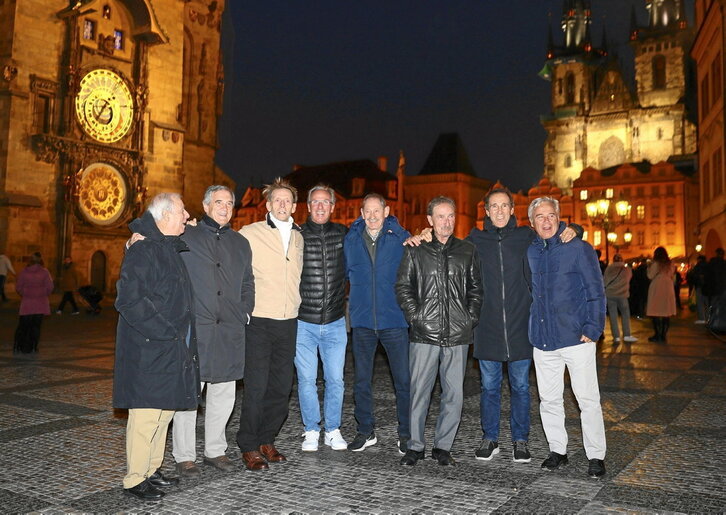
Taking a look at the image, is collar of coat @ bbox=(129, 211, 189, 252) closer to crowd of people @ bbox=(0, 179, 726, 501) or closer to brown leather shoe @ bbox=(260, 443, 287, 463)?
crowd of people @ bbox=(0, 179, 726, 501)

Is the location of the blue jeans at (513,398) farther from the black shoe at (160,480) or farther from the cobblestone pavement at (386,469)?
the black shoe at (160,480)

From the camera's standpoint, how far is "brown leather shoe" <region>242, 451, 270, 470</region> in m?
5.11

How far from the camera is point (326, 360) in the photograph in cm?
593

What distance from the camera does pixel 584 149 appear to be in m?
96.6

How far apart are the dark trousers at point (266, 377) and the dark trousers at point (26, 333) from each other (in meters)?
8.23

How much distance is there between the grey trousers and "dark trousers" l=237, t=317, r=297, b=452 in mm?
1050

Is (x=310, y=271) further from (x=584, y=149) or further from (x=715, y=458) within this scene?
(x=584, y=149)

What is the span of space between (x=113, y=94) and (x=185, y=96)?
7.18 metres

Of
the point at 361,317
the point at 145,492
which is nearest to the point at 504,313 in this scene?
the point at 361,317

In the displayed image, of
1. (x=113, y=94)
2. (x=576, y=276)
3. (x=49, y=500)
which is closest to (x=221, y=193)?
(x=49, y=500)

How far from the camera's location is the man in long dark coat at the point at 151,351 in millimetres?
4465

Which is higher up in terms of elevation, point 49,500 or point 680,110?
point 680,110

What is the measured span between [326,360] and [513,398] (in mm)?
1605

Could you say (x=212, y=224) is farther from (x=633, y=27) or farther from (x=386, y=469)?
(x=633, y=27)
